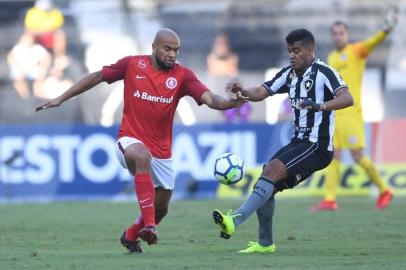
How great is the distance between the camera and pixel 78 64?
19.4 meters

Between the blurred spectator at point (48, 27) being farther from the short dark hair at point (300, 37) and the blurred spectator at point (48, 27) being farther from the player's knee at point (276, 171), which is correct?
the player's knee at point (276, 171)

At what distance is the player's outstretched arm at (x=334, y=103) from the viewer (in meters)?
9.23

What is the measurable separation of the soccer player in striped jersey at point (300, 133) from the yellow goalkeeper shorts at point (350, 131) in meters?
5.66

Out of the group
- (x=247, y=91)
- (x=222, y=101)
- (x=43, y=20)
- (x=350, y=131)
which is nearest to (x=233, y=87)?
(x=222, y=101)

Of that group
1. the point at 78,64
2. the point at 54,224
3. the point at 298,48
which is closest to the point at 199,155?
the point at 78,64

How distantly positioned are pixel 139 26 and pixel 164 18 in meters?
0.50

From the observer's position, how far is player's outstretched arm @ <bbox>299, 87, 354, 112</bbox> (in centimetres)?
923

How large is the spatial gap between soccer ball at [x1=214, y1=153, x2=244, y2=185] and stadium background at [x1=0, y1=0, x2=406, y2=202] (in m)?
8.48

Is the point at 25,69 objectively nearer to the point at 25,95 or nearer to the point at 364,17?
the point at 25,95

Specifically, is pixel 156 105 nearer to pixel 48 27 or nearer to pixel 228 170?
pixel 228 170

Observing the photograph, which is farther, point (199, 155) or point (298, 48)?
point (199, 155)

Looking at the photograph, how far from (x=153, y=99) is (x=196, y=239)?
214 centimetres

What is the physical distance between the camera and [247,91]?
32.9 ft

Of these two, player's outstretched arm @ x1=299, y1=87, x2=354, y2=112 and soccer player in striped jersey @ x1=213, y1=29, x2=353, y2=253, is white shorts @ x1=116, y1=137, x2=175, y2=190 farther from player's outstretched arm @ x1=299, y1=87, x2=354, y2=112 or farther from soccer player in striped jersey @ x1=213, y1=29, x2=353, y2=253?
player's outstretched arm @ x1=299, y1=87, x2=354, y2=112
